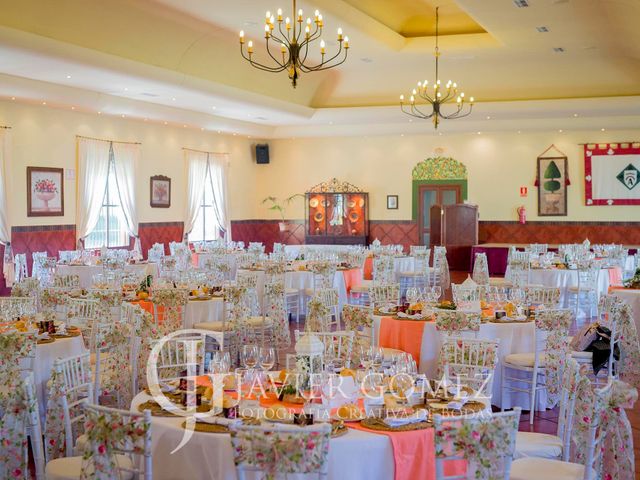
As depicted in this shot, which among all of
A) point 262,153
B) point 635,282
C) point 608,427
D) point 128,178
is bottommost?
point 608,427

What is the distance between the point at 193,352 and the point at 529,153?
1635 centimetres

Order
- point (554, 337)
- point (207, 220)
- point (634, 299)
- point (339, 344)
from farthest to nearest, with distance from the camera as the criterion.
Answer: point (207, 220) → point (634, 299) → point (554, 337) → point (339, 344)

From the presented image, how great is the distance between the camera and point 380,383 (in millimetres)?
4594

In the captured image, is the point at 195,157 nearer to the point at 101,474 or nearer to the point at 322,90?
the point at 322,90

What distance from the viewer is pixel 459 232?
64.3 ft

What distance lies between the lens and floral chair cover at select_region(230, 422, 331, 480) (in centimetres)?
334

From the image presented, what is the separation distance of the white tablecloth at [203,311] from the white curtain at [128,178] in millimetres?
8527

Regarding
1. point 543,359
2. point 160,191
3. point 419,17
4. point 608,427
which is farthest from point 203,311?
point 160,191

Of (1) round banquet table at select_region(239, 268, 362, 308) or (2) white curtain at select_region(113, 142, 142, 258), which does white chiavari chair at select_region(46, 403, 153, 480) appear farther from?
(2) white curtain at select_region(113, 142, 142, 258)

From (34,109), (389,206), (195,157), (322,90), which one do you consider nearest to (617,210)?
(389,206)

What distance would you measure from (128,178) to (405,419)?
14548 millimetres

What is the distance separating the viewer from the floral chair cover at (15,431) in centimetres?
443

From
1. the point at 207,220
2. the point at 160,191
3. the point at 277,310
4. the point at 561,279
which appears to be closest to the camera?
the point at 277,310

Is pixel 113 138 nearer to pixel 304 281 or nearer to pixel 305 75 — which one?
pixel 305 75
